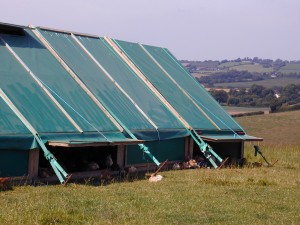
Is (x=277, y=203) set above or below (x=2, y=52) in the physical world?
below

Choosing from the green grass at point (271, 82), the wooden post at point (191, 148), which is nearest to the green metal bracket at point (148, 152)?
the wooden post at point (191, 148)

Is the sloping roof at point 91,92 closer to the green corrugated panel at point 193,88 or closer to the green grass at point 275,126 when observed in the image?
the green corrugated panel at point 193,88

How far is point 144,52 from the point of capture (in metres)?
22.4

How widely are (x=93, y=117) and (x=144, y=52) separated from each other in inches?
262

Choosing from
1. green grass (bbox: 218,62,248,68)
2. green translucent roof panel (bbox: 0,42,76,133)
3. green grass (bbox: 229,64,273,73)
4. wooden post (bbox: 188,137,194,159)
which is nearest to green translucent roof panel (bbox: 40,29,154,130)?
wooden post (bbox: 188,137,194,159)

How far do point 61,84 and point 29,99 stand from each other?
1.73 metres

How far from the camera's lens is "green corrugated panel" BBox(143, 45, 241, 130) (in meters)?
21.3

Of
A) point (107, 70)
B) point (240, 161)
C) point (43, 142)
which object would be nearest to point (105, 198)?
point (43, 142)

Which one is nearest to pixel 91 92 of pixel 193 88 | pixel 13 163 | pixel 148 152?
pixel 148 152

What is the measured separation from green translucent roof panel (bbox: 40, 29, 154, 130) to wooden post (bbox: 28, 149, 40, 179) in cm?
362

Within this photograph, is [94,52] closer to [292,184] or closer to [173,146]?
[173,146]

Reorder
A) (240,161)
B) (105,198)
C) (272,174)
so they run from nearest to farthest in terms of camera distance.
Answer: (105,198)
(272,174)
(240,161)

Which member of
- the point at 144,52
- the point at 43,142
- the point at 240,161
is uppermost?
the point at 144,52

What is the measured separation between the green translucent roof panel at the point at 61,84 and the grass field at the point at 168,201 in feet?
5.95
